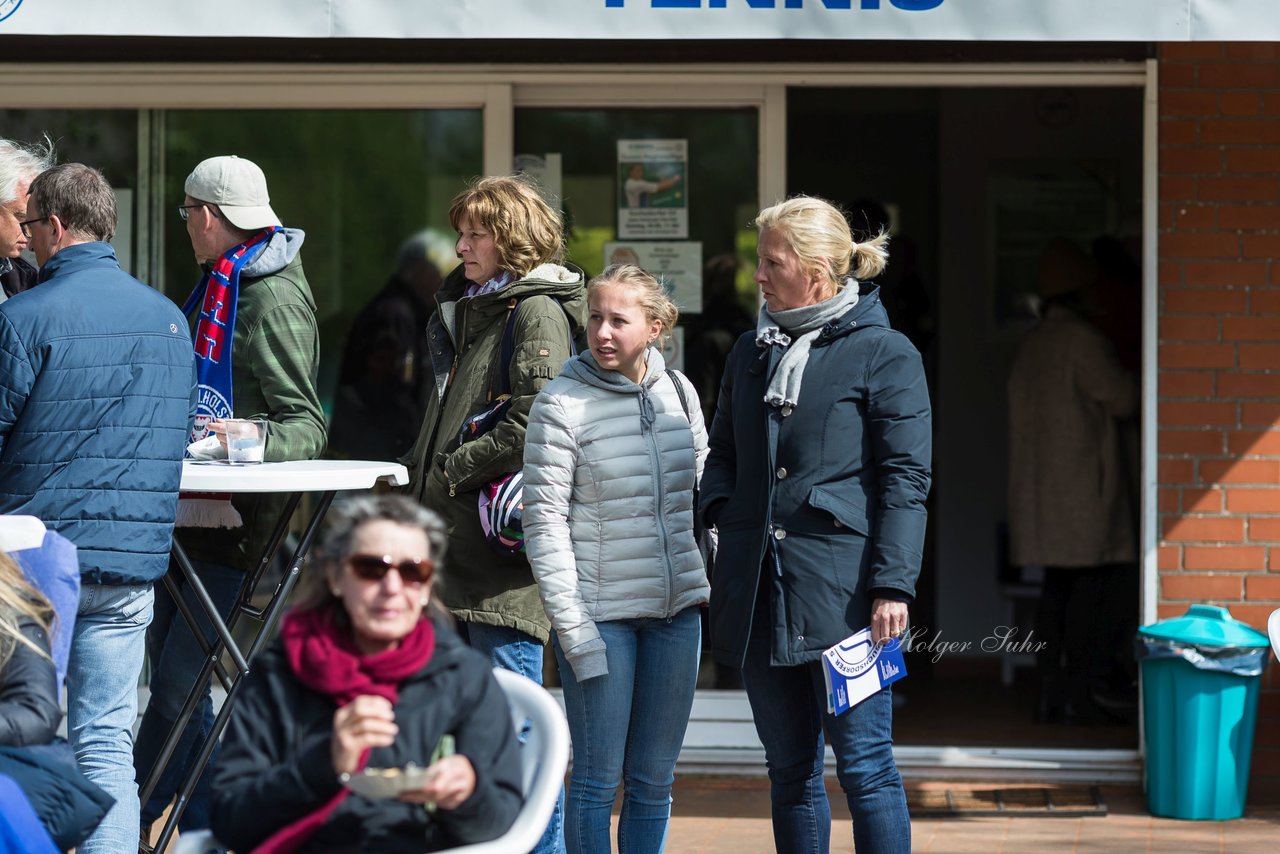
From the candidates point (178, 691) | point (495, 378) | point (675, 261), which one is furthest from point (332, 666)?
point (675, 261)

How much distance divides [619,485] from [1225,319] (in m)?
2.56

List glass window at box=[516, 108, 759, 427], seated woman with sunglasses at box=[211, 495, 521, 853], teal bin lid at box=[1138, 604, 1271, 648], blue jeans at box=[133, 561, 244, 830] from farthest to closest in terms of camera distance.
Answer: glass window at box=[516, 108, 759, 427]
teal bin lid at box=[1138, 604, 1271, 648]
blue jeans at box=[133, 561, 244, 830]
seated woman with sunglasses at box=[211, 495, 521, 853]

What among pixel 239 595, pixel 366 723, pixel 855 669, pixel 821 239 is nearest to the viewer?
pixel 366 723

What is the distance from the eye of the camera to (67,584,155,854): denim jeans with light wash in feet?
12.3

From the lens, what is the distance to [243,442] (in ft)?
12.9

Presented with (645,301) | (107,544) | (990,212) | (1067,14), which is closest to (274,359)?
(107,544)

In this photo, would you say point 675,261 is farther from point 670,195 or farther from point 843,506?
point 843,506

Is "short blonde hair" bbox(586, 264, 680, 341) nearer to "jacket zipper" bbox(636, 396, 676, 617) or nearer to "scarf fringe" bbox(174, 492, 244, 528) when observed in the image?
"jacket zipper" bbox(636, 396, 676, 617)

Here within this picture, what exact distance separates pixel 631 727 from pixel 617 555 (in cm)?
Answer: 43

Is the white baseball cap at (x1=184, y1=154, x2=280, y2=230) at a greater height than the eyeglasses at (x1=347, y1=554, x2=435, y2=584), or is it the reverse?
the white baseball cap at (x1=184, y1=154, x2=280, y2=230)

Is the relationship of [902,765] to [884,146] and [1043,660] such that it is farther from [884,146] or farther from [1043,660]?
[884,146]

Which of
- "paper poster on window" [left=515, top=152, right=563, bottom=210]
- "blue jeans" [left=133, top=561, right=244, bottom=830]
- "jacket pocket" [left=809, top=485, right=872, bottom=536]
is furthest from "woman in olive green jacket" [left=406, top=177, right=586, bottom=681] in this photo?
"paper poster on window" [left=515, top=152, right=563, bottom=210]

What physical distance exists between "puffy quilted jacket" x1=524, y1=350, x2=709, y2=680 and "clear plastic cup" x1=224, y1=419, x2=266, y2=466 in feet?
2.22

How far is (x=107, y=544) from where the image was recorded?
3695 millimetres
